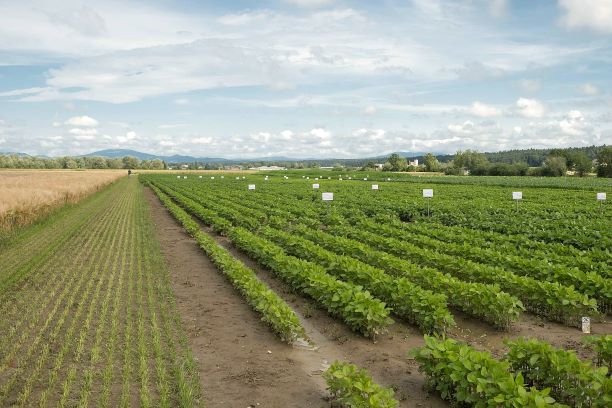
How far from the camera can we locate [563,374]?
5293mm

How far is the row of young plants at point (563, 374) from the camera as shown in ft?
15.9

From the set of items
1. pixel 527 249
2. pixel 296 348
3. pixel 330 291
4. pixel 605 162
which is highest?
pixel 605 162

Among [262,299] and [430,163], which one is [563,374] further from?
[430,163]

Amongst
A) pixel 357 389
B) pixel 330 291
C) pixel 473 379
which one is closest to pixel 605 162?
pixel 330 291

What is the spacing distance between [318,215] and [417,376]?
1618cm

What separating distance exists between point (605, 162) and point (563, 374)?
94.1m

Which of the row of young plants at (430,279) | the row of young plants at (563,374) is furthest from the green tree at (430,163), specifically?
the row of young plants at (563,374)

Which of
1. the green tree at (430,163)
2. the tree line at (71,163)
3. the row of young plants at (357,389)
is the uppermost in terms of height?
the tree line at (71,163)

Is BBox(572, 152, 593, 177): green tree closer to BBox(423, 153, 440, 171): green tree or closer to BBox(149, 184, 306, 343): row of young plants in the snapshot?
BBox(423, 153, 440, 171): green tree

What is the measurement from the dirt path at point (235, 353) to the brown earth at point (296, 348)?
1cm

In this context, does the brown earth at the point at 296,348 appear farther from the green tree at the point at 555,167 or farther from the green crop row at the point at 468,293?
the green tree at the point at 555,167

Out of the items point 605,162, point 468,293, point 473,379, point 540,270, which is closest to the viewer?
point 473,379

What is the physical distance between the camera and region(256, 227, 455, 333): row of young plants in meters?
7.90

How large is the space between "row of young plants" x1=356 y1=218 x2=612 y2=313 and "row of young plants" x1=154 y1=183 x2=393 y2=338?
12.0 feet
